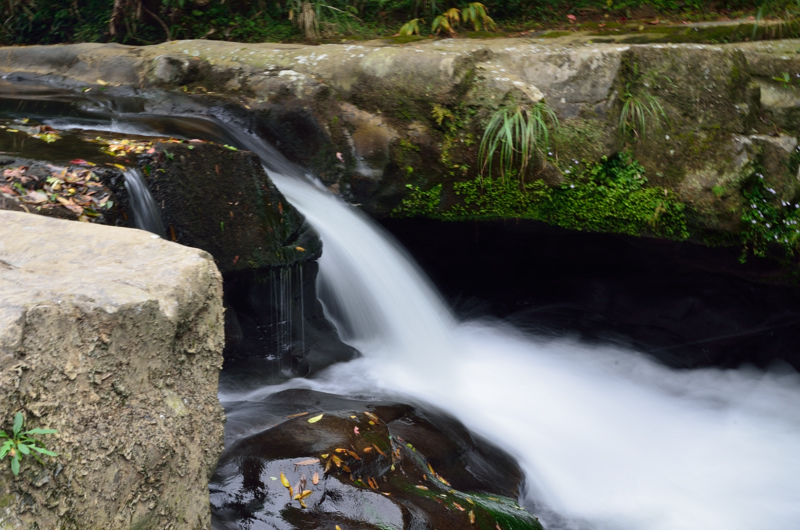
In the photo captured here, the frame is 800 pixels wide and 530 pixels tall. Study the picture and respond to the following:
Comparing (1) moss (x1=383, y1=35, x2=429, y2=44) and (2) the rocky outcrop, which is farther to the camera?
(1) moss (x1=383, y1=35, x2=429, y2=44)

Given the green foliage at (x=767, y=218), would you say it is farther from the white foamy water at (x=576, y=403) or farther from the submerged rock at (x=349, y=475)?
the submerged rock at (x=349, y=475)

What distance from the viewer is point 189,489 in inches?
80.6

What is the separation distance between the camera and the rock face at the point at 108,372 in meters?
1.59

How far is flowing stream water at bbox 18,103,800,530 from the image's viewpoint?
3.95 meters

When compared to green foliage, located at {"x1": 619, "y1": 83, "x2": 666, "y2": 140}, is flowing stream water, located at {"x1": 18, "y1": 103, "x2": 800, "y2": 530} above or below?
below

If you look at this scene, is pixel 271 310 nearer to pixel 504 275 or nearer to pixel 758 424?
pixel 504 275

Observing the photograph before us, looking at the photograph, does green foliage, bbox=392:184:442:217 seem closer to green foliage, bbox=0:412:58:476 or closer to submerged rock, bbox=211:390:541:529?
submerged rock, bbox=211:390:541:529

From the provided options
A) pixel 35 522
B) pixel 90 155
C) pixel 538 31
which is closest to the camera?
pixel 35 522

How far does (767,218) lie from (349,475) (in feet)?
13.5

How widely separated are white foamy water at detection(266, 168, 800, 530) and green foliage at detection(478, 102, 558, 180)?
1.18 metres

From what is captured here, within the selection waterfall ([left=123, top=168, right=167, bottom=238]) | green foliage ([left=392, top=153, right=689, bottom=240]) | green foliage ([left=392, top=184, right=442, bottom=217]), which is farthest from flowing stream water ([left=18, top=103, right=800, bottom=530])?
waterfall ([left=123, top=168, right=167, bottom=238])

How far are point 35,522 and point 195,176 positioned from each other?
2407mm

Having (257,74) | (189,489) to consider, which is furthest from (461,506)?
(257,74)

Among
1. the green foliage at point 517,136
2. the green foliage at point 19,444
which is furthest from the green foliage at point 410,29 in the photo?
the green foliage at point 19,444
